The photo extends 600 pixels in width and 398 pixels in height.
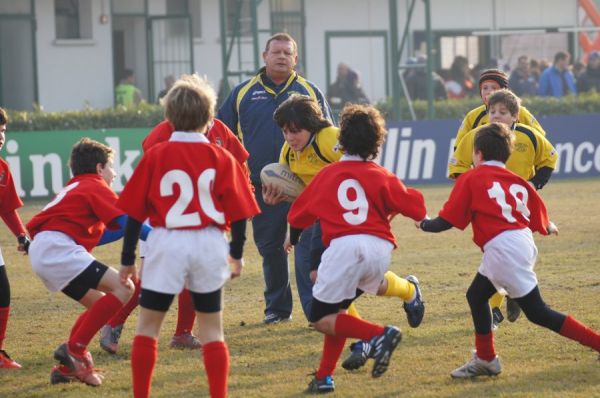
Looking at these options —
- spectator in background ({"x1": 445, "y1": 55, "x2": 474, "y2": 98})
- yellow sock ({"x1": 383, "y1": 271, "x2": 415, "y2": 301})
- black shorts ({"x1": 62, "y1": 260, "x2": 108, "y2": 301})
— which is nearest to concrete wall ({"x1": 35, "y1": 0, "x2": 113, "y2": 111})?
spectator in background ({"x1": 445, "y1": 55, "x2": 474, "y2": 98})

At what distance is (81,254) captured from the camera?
7.36 metres

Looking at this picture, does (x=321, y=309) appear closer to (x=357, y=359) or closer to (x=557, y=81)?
(x=357, y=359)

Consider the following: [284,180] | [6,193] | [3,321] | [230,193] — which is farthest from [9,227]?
[230,193]

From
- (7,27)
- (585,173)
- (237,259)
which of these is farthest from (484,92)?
(7,27)

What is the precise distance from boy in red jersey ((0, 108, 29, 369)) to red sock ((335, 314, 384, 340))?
2251mm

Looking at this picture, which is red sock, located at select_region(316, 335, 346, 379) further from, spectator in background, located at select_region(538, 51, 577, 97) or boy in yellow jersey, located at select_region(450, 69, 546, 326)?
spectator in background, located at select_region(538, 51, 577, 97)

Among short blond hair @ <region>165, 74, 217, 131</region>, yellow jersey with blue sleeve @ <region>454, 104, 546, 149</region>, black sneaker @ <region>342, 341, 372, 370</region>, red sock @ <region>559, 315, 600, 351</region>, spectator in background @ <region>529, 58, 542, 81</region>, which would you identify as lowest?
black sneaker @ <region>342, 341, 372, 370</region>

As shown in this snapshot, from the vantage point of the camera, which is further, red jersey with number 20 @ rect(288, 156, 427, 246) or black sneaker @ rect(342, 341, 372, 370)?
black sneaker @ rect(342, 341, 372, 370)

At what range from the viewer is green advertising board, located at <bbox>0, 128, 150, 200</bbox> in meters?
19.5

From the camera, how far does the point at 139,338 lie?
20.4 ft

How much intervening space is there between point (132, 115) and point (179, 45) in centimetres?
569

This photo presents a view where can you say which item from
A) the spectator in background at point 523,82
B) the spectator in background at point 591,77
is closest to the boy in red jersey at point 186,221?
the spectator in background at point 523,82

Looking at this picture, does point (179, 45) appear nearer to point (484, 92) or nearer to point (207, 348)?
point (484, 92)

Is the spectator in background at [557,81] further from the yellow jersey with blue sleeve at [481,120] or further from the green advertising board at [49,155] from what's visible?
the yellow jersey with blue sleeve at [481,120]
